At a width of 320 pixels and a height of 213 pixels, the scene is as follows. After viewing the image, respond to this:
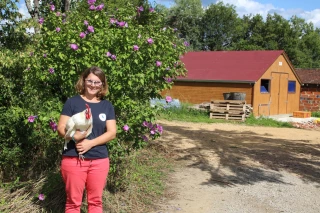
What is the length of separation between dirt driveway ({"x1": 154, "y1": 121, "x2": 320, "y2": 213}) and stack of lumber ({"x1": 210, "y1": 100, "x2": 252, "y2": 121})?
7.05m

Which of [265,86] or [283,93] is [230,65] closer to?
[265,86]

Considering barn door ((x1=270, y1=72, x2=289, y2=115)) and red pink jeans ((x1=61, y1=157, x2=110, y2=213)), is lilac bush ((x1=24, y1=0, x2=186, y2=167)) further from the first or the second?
barn door ((x1=270, y1=72, x2=289, y2=115))

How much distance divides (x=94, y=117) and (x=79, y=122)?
19cm

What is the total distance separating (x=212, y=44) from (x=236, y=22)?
16.4ft

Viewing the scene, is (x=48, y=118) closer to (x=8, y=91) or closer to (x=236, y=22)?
(x=8, y=91)

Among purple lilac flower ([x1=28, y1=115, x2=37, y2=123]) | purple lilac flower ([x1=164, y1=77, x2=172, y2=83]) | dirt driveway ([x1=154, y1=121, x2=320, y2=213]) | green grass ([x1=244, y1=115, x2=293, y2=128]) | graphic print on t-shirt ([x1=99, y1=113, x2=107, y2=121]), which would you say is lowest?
dirt driveway ([x1=154, y1=121, x2=320, y2=213])

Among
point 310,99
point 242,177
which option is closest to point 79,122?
point 242,177

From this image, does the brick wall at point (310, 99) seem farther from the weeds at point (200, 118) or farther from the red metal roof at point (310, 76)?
the weeds at point (200, 118)

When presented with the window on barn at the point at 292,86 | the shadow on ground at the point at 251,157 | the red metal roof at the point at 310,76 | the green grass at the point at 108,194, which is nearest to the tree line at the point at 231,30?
the red metal roof at the point at 310,76

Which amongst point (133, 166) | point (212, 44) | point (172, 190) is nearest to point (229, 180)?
point (172, 190)

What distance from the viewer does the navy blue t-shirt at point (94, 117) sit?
11.1 ft

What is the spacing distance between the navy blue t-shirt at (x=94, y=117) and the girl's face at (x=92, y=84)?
0.32 ft

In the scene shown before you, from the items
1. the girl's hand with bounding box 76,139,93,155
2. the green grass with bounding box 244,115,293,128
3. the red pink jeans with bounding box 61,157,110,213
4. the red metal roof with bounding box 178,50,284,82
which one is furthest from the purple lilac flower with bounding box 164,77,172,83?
the red metal roof with bounding box 178,50,284,82

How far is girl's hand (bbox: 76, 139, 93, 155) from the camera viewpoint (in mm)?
3328
